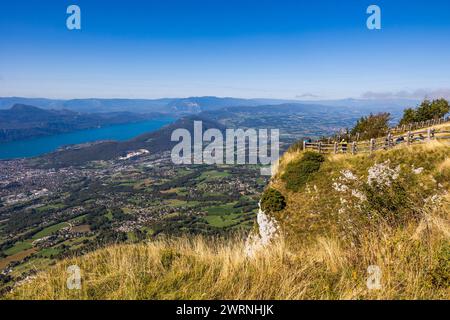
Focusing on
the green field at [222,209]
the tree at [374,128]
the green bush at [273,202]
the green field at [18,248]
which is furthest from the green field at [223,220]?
the green bush at [273,202]

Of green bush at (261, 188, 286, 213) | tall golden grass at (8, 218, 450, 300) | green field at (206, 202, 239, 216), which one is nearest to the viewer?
tall golden grass at (8, 218, 450, 300)

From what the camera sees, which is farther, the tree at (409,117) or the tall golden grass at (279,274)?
the tree at (409,117)

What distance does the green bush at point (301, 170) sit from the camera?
1775 centimetres

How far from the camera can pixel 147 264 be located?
4691 millimetres

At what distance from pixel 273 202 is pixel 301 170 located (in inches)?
123

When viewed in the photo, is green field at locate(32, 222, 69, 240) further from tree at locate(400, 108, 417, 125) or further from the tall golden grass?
tree at locate(400, 108, 417, 125)

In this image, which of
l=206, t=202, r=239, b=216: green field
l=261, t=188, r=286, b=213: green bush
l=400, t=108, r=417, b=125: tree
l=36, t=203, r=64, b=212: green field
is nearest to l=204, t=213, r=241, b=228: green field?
l=206, t=202, r=239, b=216: green field

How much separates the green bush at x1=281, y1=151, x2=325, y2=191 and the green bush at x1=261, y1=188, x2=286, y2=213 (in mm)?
1141

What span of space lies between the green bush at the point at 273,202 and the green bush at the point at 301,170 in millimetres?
1141

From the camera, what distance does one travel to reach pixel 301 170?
18.2 meters

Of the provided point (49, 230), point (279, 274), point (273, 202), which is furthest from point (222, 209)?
point (279, 274)

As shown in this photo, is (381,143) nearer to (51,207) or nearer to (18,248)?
(18,248)

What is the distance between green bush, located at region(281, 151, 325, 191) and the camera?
17.8 m

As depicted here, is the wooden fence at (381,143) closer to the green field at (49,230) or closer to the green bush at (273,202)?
the green bush at (273,202)
